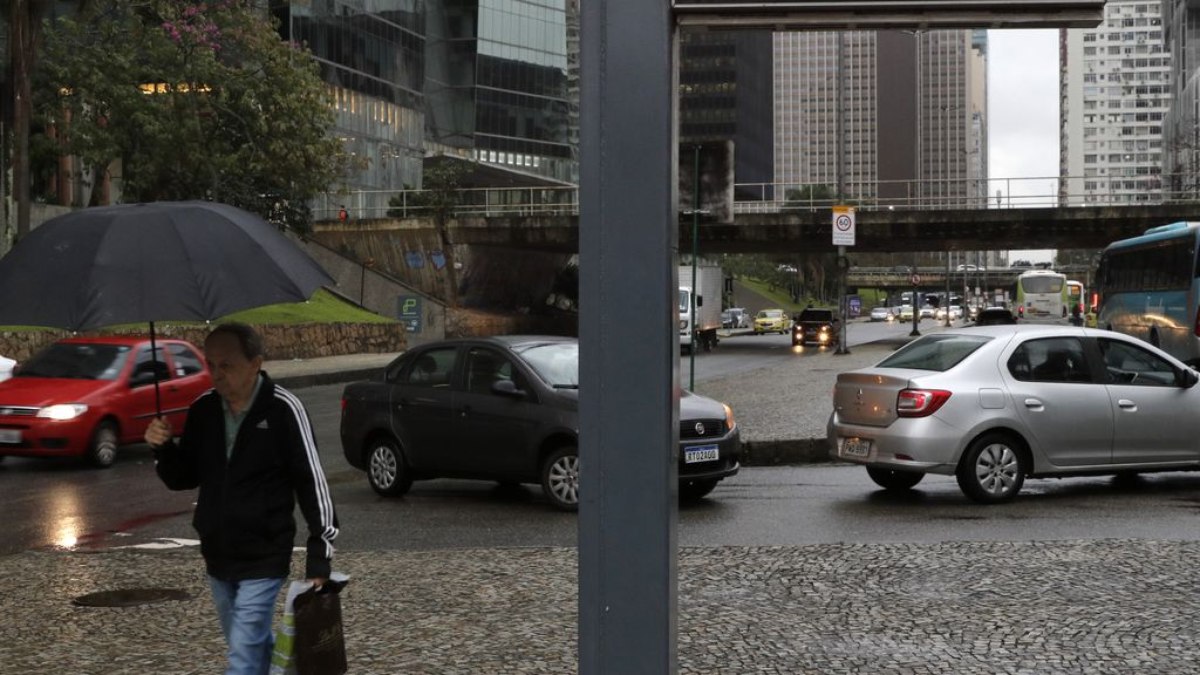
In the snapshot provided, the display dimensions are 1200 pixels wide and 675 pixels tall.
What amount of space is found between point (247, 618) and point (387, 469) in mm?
8471

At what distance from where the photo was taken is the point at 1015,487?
39.1 feet

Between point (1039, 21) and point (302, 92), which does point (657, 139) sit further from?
point (302, 92)

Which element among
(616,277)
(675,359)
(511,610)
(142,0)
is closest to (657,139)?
(616,277)

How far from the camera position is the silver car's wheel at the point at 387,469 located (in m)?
12.8

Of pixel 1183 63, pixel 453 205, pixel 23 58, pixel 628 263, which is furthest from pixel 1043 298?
pixel 1183 63

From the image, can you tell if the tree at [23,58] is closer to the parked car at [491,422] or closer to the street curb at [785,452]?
the parked car at [491,422]

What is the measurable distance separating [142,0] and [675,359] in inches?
1358

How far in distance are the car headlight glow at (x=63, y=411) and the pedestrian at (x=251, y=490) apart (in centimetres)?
1169

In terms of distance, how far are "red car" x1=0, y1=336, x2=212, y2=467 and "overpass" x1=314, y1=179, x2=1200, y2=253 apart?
3238 cm

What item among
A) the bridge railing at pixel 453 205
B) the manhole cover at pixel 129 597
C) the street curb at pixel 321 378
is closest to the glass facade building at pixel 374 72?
the bridge railing at pixel 453 205

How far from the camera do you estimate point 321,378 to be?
32281 millimetres

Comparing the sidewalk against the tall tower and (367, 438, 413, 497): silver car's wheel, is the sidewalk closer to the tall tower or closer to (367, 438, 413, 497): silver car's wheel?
(367, 438, 413, 497): silver car's wheel

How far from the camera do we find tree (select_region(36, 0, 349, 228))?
35.6 metres

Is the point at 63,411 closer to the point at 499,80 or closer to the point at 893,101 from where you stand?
the point at 499,80
